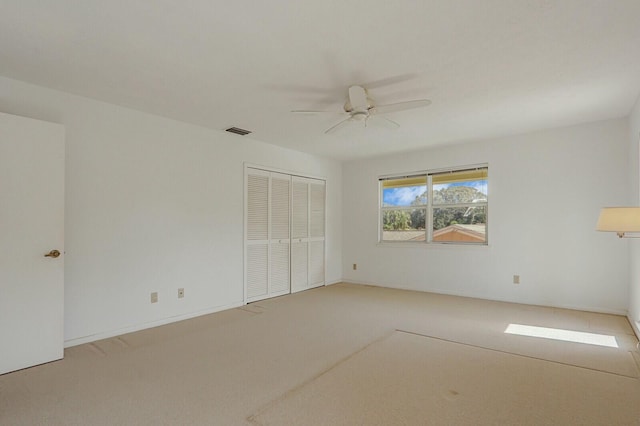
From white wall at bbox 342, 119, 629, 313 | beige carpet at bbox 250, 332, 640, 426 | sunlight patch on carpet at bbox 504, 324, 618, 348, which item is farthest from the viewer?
white wall at bbox 342, 119, 629, 313

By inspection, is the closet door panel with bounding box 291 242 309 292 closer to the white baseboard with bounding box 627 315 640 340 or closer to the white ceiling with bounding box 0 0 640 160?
the white ceiling with bounding box 0 0 640 160

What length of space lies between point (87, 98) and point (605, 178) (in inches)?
232

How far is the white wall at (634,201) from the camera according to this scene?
11.0ft

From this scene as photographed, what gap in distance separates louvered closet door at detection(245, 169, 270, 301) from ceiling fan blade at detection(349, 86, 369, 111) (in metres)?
2.27

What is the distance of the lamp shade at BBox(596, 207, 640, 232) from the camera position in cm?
257

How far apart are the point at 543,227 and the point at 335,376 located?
368 centimetres

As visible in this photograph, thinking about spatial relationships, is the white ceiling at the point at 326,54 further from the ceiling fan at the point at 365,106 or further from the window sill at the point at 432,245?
the window sill at the point at 432,245

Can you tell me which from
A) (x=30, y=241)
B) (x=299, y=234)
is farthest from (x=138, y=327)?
(x=299, y=234)

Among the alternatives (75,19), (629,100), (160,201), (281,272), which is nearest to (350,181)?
(281,272)

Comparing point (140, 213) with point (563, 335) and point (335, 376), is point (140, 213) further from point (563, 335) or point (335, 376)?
point (563, 335)

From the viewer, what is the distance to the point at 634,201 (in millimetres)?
3611

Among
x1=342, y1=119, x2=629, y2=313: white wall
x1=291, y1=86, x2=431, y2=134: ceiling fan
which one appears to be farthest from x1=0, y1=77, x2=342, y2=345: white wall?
x1=342, y1=119, x2=629, y2=313: white wall

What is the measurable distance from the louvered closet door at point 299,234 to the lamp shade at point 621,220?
12.8ft

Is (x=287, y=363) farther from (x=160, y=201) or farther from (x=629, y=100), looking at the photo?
(x=629, y=100)
